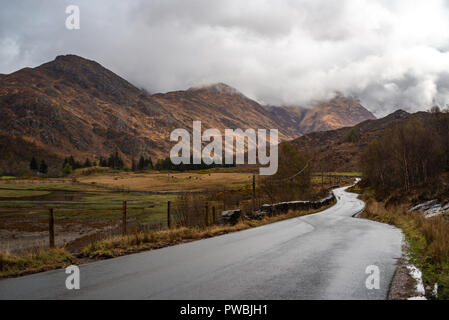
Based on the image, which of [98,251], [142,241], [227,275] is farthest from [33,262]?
[227,275]

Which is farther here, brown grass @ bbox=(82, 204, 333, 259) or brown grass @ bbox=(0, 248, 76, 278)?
brown grass @ bbox=(82, 204, 333, 259)

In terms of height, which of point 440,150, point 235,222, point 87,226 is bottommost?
point 87,226

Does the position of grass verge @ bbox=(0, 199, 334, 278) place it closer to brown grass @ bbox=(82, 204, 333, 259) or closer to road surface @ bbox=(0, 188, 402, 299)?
brown grass @ bbox=(82, 204, 333, 259)

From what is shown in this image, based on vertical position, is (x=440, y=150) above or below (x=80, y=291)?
above

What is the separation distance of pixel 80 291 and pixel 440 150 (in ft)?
195

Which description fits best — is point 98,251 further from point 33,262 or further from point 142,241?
point 142,241

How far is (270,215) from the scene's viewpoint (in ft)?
86.7

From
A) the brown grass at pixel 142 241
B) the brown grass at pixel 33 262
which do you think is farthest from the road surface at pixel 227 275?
the brown grass at pixel 142 241

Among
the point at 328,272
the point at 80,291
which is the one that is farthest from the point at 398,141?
the point at 80,291

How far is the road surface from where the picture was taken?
6.54m

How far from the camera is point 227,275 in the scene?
7.92 m

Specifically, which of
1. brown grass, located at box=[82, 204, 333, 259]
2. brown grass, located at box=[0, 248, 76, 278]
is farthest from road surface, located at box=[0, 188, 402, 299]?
brown grass, located at box=[82, 204, 333, 259]

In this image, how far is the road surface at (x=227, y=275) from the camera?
6539 millimetres
